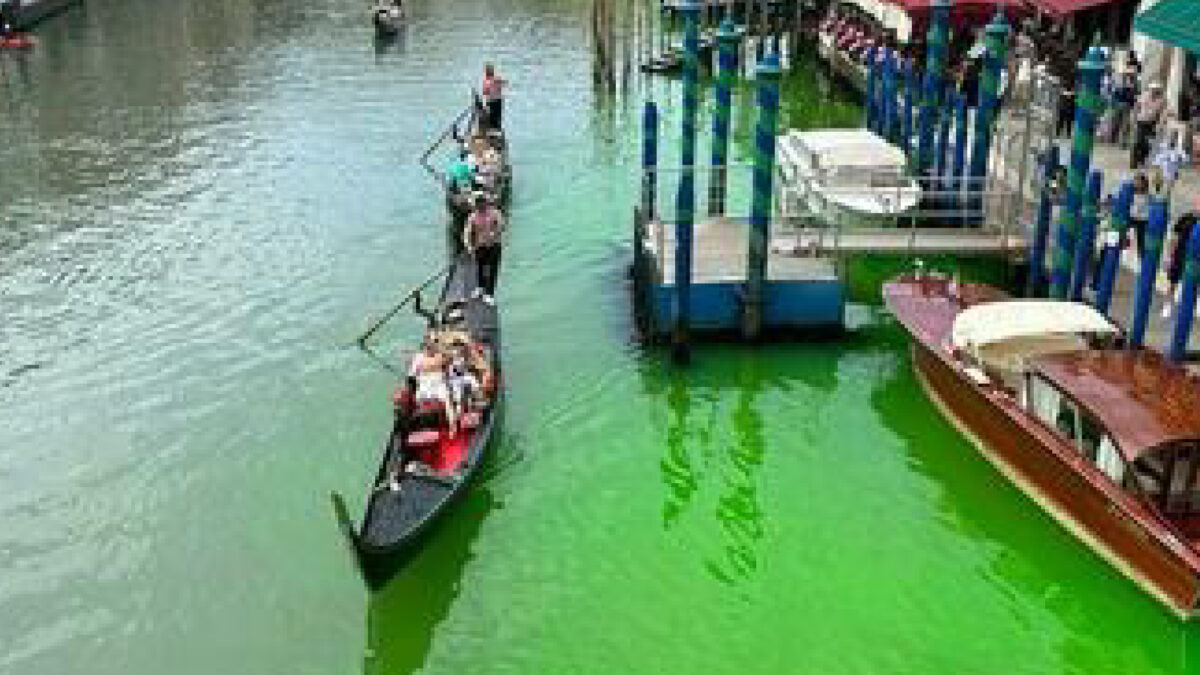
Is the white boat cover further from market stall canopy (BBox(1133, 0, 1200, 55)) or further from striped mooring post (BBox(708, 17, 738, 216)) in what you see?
market stall canopy (BBox(1133, 0, 1200, 55))

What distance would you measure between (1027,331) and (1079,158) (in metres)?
3.26

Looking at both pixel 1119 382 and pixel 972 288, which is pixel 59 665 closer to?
pixel 1119 382

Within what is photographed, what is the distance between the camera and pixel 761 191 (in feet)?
61.1

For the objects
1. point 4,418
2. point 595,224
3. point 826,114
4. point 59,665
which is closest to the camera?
point 59,665

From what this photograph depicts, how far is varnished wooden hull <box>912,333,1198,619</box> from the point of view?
43.9ft

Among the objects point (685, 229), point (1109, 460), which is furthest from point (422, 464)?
point (1109, 460)

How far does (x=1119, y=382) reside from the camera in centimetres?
1463

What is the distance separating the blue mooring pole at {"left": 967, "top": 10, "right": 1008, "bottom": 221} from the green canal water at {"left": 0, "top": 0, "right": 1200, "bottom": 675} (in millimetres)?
3659

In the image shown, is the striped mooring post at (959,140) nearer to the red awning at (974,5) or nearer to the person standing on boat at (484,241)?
the person standing on boat at (484,241)

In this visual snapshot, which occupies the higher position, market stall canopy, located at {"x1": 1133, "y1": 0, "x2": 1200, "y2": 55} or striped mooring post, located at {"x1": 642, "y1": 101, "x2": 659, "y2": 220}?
market stall canopy, located at {"x1": 1133, "y1": 0, "x2": 1200, "y2": 55}

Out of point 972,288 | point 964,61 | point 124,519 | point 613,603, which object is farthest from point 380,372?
point 964,61

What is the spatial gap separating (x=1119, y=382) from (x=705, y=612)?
5021mm

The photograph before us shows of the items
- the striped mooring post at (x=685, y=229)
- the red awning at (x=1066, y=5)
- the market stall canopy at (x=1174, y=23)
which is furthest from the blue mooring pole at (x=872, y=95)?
the striped mooring post at (x=685, y=229)

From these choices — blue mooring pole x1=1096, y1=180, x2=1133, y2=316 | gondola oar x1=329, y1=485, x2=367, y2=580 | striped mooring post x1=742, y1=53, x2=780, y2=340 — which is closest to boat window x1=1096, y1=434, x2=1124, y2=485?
blue mooring pole x1=1096, y1=180, x2=1133, y2=316
